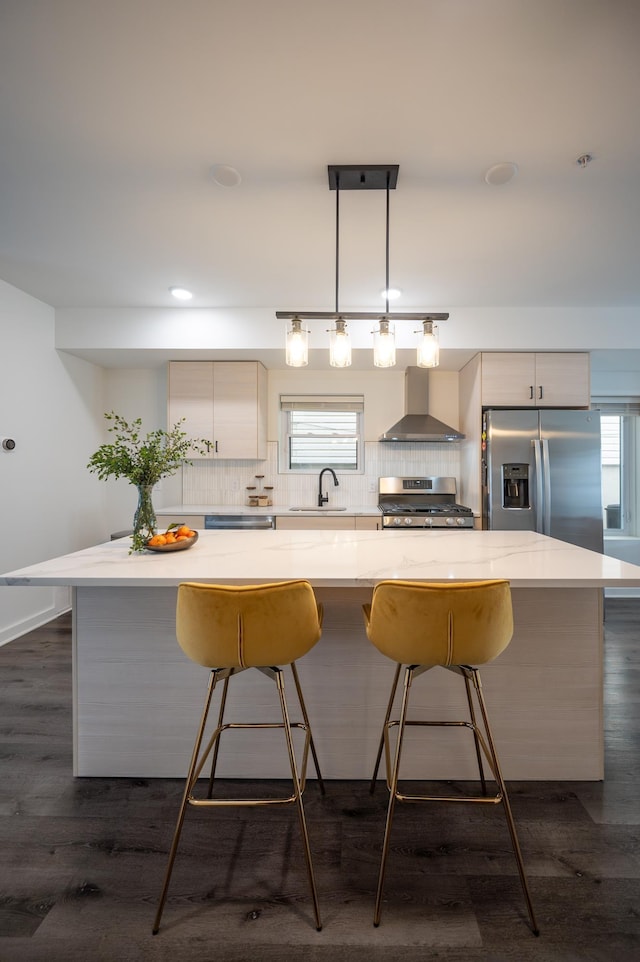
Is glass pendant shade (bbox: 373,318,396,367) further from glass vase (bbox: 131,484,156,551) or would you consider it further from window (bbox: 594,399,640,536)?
window (bbox: 594,399,640,536)

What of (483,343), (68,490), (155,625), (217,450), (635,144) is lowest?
(155,625)

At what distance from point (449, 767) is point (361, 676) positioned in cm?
52

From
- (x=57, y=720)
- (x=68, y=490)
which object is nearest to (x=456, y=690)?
(x=57, y=720)

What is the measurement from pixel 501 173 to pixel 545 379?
85.2 inches

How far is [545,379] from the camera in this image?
380cm

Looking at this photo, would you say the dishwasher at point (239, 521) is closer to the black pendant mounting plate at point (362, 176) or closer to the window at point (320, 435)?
the window at point (320, 435)

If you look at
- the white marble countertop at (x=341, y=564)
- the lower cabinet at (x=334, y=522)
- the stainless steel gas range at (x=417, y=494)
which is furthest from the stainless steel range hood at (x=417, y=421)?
the white marble countertop at (x=341, y=564)

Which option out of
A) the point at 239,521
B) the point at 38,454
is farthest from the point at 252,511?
the point at 38,454

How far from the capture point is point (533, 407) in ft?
12.6

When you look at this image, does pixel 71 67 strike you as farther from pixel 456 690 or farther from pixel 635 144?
pixel 456 690

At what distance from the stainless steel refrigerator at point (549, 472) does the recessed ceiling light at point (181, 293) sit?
2.65 metres

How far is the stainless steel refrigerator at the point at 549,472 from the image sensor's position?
3.70 m

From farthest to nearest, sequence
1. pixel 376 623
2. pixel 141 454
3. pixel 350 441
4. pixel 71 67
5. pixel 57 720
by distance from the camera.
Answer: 1. pixel 350 441
2. pixel 57 720
3. pixel 141 454
4. pixel 71 67
5. pixel 376 623

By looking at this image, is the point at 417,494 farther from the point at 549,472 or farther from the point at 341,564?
the point at 341,564
